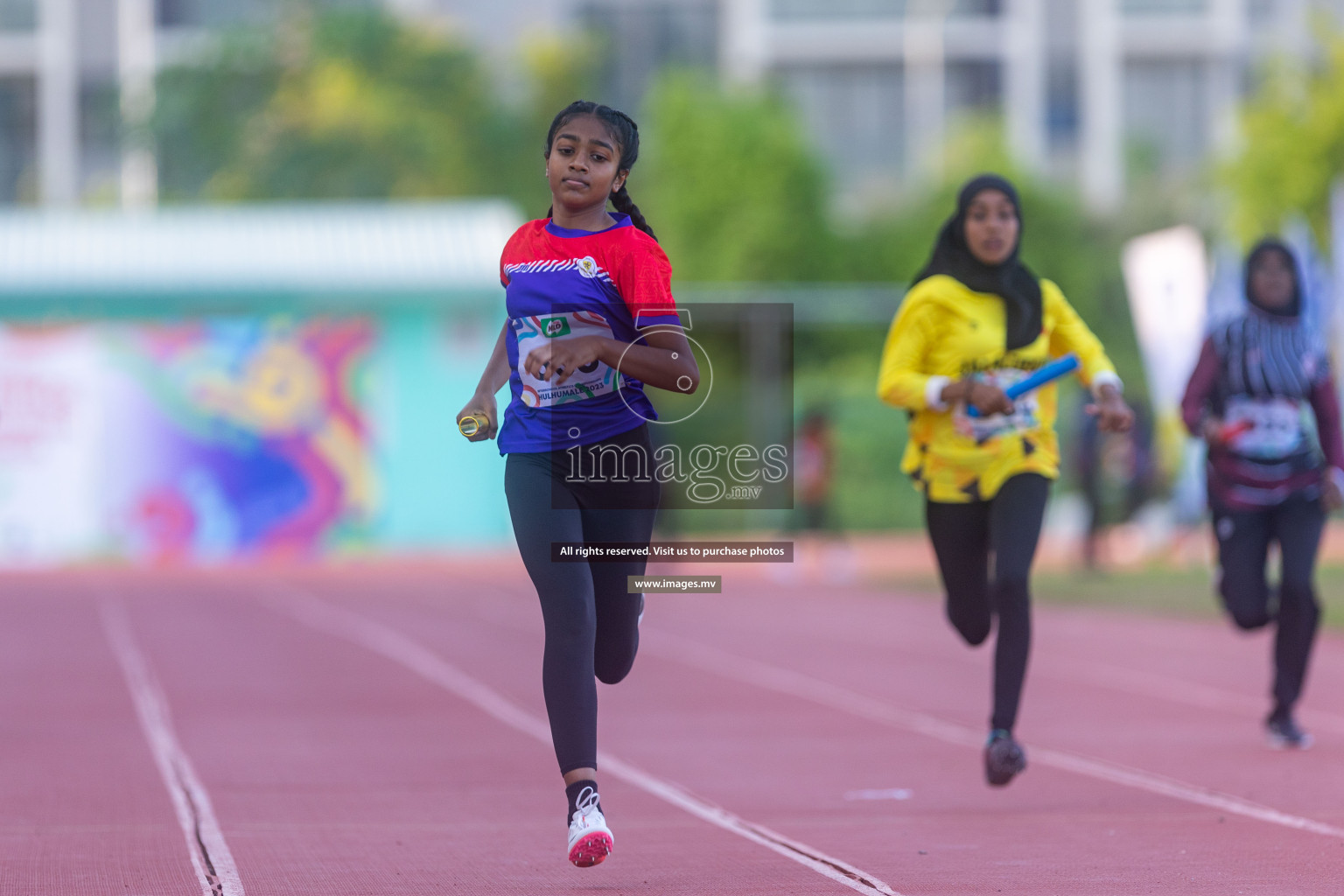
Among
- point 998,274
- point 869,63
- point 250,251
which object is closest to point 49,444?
point 250,251

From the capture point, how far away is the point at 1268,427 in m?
8.64

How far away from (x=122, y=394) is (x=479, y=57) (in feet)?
86.4

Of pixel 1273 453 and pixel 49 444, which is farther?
pixel 49 444

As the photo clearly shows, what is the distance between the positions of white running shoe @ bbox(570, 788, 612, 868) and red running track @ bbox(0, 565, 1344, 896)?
1.19 ft

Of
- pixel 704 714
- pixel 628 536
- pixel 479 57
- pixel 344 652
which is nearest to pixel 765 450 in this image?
pixel 704 714

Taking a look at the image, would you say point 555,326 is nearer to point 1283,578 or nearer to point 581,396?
point 581,396

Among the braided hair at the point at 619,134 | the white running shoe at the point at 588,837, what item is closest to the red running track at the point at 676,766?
the white running shoe at the point at 588,837

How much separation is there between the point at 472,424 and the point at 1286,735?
460 cm

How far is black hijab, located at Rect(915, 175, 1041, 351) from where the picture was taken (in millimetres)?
7305

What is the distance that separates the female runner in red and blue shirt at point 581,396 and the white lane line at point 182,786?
105 centimetres

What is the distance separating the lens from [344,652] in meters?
14.6

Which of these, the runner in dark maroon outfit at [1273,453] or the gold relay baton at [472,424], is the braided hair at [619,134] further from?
the runner in dark maroon outfit at [1273,453]

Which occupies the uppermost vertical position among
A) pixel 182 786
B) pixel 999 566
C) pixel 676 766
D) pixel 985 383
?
pixel 985 383

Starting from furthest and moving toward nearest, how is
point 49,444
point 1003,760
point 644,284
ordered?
point 49,444 → point 1003,760 → point 644,284
